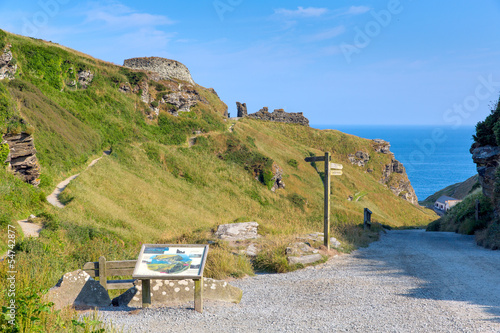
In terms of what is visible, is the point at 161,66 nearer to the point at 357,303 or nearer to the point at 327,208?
the point at 327,208

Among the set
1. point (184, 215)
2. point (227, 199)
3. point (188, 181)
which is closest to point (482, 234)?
point (184, 215)

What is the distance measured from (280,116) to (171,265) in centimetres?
9397

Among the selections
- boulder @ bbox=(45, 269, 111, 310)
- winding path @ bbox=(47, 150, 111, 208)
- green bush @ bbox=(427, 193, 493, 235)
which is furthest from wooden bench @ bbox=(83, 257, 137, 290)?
green bush @ bbox=(427, 193, 493, 235)

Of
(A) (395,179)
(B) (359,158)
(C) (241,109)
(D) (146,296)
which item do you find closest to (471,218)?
(D) (146,296)

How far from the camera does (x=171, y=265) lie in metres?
6.98

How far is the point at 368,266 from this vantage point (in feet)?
39.2

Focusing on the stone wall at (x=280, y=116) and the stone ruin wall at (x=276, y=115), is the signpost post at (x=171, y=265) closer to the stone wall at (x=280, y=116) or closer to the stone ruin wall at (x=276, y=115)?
the stone ruin wall at (x=276, y=115)

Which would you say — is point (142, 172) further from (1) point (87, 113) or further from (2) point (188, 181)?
(1) point (87, 113)

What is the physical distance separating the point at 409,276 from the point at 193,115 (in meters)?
50.4

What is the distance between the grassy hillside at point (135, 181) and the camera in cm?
1259

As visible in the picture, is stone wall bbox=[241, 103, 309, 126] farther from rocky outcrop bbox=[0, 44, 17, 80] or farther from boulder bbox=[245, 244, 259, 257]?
boulder bbox=[245, 244, 259, 257]

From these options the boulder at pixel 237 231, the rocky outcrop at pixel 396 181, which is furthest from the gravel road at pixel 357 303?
the rocky outcrop at pixel 396 181

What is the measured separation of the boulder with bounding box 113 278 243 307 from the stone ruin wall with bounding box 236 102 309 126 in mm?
90824

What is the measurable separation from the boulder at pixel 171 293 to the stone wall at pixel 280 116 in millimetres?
91657
